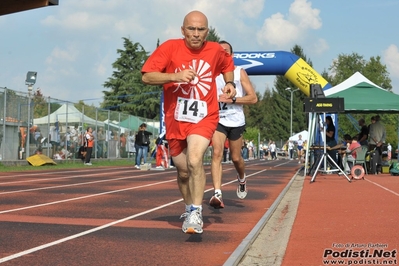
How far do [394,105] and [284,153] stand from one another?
199 feet

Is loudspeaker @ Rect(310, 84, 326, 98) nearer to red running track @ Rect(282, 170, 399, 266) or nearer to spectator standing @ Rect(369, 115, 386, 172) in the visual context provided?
spectator standing @ Rect(369, 115, 386, 172)

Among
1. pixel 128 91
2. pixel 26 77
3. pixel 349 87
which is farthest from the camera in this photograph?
pixel 128 91

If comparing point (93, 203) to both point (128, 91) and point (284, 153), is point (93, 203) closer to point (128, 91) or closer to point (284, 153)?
point (284, 153)

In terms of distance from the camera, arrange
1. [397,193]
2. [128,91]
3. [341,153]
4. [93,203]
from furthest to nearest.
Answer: [128,91], [341,153], [397,193], [93,203]

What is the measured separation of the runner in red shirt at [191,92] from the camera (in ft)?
22.3

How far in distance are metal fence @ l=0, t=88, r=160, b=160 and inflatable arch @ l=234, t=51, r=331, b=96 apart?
344 inches

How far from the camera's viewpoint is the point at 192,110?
682 centimetres

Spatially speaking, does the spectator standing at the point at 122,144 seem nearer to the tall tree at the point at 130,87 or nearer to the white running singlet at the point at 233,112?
the white running singlet at the point at 233,112

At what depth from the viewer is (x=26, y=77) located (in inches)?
1224

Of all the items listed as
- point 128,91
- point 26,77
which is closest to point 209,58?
point 26,77

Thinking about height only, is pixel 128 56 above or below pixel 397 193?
above

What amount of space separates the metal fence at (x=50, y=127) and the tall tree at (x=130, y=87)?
1843 inches

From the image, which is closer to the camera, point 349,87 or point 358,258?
point 358,258

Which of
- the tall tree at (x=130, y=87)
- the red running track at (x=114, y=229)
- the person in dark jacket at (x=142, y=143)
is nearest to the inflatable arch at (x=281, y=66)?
the person in dark jacket at (x=142, y=143)
